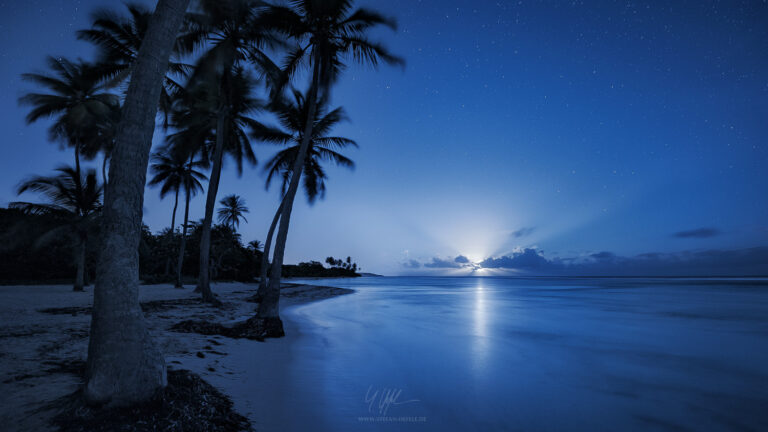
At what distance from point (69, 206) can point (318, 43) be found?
14.6 m

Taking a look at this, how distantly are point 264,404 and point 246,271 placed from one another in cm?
4312

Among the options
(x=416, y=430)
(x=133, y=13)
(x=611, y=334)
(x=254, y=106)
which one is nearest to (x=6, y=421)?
(x=416, y=430)

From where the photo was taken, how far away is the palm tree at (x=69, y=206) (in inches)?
527

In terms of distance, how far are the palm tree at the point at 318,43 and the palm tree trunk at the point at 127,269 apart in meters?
4.82

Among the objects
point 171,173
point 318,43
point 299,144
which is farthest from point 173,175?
point 318,43

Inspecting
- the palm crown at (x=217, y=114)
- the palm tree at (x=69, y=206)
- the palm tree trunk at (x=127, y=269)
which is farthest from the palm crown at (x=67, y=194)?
the palm tree trunk at (x=127, y=269)

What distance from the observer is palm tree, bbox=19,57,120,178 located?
13.3 metres

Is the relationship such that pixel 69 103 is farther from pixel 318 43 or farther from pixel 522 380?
pixel 522 380

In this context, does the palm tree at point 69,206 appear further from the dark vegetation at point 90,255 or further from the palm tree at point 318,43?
the palm tree at point 318,43

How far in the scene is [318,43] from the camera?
27.1 feet

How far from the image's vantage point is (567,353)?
670cm

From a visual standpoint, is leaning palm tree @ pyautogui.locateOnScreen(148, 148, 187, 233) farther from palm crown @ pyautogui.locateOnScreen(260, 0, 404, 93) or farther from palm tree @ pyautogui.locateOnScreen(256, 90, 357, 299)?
palm crown @ pyautogui.locateOnScreen(260, 0, 404, 93)

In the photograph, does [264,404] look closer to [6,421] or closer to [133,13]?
[6,421]

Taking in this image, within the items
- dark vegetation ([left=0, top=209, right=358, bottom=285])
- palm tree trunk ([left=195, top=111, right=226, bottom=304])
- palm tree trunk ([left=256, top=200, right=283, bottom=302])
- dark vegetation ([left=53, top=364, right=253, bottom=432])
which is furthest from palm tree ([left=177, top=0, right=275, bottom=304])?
dark vegetation ([left=53, top=364, right=253, bottom=432])
